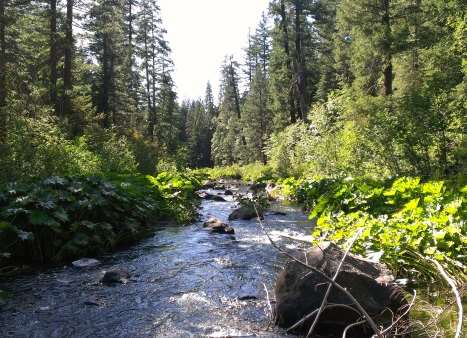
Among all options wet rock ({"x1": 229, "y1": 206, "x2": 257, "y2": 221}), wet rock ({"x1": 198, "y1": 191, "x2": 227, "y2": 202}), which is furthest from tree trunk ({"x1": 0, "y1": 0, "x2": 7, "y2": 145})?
wet rock ({"x1": 198, "y1": 191, "x2": 227, "y2": 202})

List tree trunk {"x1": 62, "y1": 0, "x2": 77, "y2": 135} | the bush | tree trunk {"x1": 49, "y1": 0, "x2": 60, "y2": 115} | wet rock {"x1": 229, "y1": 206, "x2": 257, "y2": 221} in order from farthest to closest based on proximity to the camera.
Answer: tree trunk {"x1": 62, "y1": 0, "x2": 77, "y2": 135} < tree trunk {"x1": 49, "y1": 0, "x2": 60, "y2": 115} < wet rock {"x1": 229, "y1": 206, "x2": 257, "y2": 221} < the bush

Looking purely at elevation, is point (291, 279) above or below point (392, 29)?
below

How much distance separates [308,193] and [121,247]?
22.1 ft

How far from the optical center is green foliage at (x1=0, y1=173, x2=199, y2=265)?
6.30 metres

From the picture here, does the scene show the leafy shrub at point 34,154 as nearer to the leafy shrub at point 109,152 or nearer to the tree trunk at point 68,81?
the leafy shrub at point 109,152

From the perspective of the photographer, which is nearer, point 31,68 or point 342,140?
point 342,140

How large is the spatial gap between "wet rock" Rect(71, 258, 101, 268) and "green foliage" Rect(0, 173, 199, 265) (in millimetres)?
267

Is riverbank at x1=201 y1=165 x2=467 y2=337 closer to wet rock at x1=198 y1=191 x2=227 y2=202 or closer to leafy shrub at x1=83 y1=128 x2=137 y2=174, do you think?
leafy shrub at x1=83 y1=128 x2=137 y2=174

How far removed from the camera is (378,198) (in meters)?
8.13

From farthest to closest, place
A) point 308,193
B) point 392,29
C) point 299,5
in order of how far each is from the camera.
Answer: point 299,5, point 392,29, point 308,193

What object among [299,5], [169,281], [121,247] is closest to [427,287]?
[169,281]

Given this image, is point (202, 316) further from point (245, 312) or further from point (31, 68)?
point (31, 68)

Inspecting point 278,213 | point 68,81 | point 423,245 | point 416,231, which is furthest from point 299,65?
point 423,245

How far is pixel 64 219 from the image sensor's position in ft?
21.6
